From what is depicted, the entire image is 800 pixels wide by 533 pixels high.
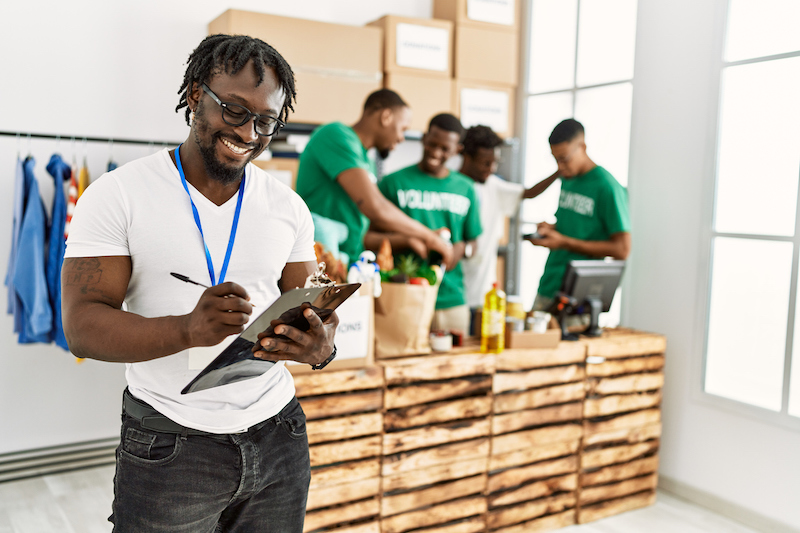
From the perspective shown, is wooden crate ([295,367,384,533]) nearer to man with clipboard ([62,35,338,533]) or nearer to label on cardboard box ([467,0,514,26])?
man with clipboard ([62,35,338,533])

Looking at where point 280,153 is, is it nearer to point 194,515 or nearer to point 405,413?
point 405,413

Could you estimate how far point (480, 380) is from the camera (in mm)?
2537

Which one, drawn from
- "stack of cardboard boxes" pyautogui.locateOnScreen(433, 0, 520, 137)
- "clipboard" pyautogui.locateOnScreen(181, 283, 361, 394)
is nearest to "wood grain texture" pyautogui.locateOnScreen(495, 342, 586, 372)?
"clipboard" pyautogui.locateOnScreen(181, 283, 361, 394)

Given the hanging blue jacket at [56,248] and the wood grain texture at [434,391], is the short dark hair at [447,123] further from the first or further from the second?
the hanging blue jacket at [56,248]

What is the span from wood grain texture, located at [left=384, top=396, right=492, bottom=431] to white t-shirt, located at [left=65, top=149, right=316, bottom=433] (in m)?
1.20

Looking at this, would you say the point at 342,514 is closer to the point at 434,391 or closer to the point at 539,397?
the point at 434,391

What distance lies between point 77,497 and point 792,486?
3191 mm

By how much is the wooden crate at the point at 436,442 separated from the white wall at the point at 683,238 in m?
1.17

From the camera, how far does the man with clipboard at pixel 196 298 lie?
39.9 inches

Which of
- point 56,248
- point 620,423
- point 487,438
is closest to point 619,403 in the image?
point 620,423

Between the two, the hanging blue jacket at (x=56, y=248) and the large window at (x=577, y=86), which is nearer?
the hanging blue jacket at (x=56, y=248)

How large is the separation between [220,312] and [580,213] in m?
2.40

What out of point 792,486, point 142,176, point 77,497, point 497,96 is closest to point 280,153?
point 497,96

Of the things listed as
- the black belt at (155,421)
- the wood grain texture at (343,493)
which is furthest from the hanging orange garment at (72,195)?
the black belt at (155,421)
